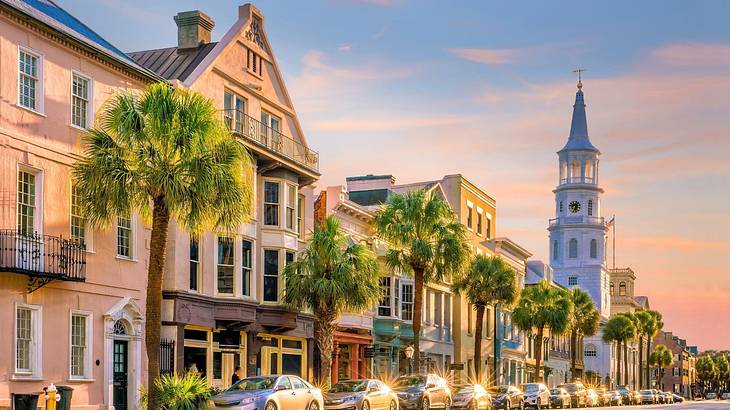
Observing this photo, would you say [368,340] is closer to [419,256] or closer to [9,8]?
[419,256]

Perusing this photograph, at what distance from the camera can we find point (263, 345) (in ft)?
138

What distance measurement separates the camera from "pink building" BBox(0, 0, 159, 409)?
27.6 m

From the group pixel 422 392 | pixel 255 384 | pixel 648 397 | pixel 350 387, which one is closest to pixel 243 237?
pixel 350 387

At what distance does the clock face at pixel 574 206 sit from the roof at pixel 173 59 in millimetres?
110987

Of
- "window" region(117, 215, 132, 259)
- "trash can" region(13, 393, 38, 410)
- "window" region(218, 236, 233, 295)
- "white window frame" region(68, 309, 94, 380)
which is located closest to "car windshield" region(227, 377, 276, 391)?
"white window frame" region(68, 309, 94, 380)

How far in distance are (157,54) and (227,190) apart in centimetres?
1421

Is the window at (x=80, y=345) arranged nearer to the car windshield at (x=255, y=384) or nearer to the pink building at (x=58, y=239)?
the pink building at (x=58, y=239)

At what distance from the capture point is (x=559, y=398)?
6050cm

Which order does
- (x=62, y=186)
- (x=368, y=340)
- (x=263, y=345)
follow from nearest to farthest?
(x=62, y=186) → (x=263, y=345) → (x=368, y=340)

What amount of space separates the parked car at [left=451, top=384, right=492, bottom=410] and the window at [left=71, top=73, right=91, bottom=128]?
20789 mm

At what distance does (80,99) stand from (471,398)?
21.6 meters

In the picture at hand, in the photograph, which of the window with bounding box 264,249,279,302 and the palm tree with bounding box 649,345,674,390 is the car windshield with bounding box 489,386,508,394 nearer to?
Answer: the window with bounding box 264,249,279,302

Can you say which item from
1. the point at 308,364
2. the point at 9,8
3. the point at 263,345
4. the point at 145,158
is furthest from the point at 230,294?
the point at 9,8

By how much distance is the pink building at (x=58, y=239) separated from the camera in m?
27.6
